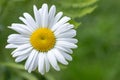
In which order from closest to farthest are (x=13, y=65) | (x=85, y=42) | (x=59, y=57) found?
(x=59, y=57)
(x=13, y=65)
(x=85, y=42)

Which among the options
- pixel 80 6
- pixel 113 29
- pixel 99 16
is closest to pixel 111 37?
pixel 113 29

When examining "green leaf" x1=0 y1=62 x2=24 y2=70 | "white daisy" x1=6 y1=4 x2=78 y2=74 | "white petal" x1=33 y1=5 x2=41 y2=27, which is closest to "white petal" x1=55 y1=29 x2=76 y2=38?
"white daisy" x1=6 y1=4 x2=78 y2=74

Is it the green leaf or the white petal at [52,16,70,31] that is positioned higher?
the white petal at [52,16,70,31]

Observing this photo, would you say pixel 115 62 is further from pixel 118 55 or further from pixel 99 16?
pixel 99 16

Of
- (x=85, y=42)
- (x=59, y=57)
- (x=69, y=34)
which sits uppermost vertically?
(x=85, y=42)

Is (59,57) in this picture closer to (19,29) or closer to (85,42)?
(19,29)

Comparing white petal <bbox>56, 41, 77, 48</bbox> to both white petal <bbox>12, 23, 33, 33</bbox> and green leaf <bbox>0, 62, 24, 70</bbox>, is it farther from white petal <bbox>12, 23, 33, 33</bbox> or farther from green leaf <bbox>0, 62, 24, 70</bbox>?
green leaf <bbox>0, 62, 24, 70</bbox>

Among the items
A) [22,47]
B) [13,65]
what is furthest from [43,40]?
[13,65]

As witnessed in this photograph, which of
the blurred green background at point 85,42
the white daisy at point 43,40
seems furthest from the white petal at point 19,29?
the blurred green background at point 85,42
